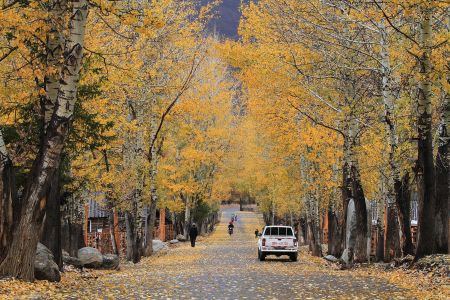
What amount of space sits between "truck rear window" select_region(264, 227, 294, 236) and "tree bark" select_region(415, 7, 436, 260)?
12.5m

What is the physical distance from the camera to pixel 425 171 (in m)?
15.9

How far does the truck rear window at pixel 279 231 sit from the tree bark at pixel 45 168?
17294 mm

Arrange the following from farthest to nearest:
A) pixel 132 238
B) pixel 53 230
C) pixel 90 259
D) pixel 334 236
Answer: pixel 334 236 → pixel 132 238 → pixel 90 259 → pixel 53 230

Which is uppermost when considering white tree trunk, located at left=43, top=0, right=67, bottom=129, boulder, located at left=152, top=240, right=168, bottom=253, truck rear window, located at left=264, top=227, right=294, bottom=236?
white tree trunk, located at left=43, top=0, right=67, bottom=129

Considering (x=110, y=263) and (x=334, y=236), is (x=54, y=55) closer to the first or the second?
(x=110, y=263)

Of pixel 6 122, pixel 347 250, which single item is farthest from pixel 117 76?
pixel 347 250

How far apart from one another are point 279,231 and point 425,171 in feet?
45.0

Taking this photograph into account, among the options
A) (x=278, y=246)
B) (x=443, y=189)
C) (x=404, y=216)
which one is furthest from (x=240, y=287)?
(x=278, y=246)

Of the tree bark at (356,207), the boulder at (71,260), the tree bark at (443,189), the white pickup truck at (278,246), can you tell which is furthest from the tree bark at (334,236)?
the boulder at (71,260)

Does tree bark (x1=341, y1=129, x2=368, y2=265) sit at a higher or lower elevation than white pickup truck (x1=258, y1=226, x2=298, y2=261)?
higher

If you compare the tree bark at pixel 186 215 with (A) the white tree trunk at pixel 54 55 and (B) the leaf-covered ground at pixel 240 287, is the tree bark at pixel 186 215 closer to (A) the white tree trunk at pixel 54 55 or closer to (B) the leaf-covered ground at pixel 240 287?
(B) the leaf-covered ground at pixel 240 287

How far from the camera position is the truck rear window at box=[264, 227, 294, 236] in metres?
28.6

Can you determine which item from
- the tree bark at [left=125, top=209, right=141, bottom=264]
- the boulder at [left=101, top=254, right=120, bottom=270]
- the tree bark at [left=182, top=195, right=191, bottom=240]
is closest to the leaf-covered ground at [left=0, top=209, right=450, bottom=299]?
the boulder at [left=101, top=254, right=120, bottom=270]

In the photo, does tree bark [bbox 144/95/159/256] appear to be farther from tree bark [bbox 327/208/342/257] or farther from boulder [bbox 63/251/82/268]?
tree bark [bbox 327/208/342/257]
